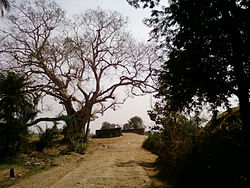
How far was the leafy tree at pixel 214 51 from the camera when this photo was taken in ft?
14.0

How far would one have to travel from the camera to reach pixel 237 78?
4.19m

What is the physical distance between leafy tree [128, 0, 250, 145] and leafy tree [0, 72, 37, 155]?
33.6ft

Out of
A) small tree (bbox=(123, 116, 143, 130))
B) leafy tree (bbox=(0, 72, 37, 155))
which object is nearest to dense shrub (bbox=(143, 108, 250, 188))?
leafy tree (bbox=(0, 72, 37, 155))

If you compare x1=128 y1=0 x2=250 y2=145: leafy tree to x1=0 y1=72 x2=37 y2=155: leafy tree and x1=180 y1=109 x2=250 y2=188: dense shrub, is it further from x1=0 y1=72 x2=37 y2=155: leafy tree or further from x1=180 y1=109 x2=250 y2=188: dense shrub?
x1=0 y1=72 x2=37 y2=155: leafy tree

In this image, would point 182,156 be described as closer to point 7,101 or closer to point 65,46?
point 7,101

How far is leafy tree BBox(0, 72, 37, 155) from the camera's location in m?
11.9

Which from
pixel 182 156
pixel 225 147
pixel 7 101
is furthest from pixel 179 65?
pixel 7 101

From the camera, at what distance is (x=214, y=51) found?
4434 millimetres

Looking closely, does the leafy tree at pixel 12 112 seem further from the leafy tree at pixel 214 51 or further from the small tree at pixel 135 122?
the small tree at pixel 135 122

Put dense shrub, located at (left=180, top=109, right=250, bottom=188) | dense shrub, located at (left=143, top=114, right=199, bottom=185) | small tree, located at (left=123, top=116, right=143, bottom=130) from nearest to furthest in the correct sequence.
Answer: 1. dense shrub, located at (left=180, top=109, right=250, bottom=188)
2. dense shrub, located at (left=143, top=114, right=199, bottom=185)
3. small tree, located at (left=123, top=116, right=143, bottom=130)

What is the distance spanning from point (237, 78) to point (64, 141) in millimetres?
16713

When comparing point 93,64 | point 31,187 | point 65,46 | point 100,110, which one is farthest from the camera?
point 100,110

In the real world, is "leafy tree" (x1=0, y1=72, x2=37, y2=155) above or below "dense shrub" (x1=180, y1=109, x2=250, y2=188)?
above

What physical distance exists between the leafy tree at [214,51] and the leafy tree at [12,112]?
10241 mm
